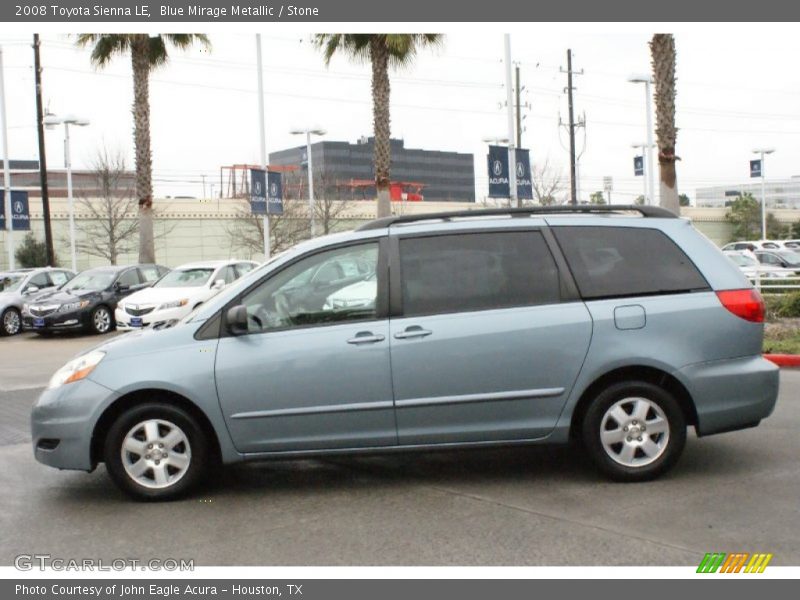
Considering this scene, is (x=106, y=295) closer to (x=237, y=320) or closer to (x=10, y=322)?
(x=10, y=322)

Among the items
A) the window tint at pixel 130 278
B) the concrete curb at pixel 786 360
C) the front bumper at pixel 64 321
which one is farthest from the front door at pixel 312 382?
the window tint at pixel 130 278

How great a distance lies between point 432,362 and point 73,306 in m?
16.7

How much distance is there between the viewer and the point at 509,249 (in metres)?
6.12

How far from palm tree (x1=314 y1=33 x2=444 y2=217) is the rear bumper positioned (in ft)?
53.9

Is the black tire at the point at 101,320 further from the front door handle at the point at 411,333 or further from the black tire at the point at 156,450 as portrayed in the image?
the front door handle at the point at 411,333

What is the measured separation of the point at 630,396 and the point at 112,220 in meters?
43.5

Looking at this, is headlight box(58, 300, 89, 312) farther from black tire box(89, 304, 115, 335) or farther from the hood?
the hood

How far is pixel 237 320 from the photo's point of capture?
19.1 feet

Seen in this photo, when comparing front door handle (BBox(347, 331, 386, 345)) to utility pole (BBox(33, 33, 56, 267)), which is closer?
front door handle (BBox(347, 331, 386, 345))

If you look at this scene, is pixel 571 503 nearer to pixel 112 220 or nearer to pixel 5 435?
pixel 5 435

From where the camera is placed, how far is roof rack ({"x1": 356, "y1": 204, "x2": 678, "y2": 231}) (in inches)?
246

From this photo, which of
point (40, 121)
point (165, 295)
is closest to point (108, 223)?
point (40, 121)

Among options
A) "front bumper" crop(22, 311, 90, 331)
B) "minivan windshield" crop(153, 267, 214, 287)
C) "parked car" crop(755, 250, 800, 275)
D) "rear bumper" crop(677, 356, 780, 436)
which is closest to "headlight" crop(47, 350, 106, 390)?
"rear bumper" crop(677, 356, 780, 436)

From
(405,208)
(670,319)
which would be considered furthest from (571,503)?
(405,208)
